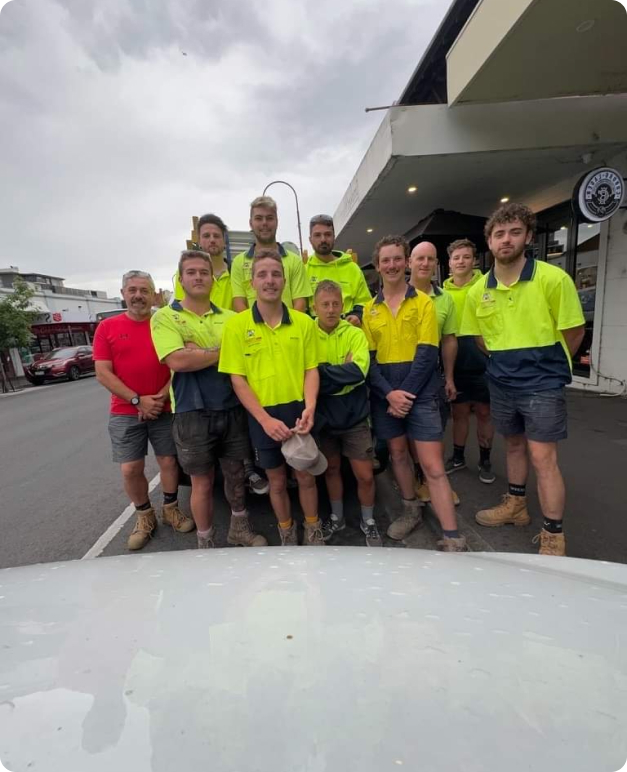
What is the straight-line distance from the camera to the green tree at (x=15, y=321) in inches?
704

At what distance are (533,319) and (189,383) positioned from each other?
2292 mm

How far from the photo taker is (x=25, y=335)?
18.9 meters

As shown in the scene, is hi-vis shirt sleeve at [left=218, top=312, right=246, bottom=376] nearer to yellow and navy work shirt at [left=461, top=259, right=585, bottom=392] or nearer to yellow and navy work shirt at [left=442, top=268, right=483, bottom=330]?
yellow and navy work shirt at [left=461, top=259, right=585, bottom=392]

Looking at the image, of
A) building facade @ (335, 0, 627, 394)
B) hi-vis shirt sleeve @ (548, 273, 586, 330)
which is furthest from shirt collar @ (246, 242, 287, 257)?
building facade @ (335, 0, 627, 394)

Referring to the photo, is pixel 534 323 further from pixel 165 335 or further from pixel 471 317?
pixel 165 335

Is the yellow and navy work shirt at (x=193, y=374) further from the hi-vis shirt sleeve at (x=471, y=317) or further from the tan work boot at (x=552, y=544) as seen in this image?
the tan work boot at (x=552, y=544)

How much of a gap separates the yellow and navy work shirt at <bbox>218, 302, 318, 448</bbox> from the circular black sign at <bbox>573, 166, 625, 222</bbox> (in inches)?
229

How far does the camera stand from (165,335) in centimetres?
262

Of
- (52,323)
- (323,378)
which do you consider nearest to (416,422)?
(323,378)

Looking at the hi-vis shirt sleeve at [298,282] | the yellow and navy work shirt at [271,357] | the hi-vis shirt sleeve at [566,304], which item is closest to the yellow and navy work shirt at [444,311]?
the hi-vis shirt sleeve at [566,304]

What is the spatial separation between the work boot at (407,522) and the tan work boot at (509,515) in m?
0.50

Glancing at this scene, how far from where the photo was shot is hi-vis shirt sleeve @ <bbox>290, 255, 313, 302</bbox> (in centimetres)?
332

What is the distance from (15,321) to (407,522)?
21.0m

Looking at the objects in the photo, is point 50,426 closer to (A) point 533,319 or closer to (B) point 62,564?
(B) point 62,564
